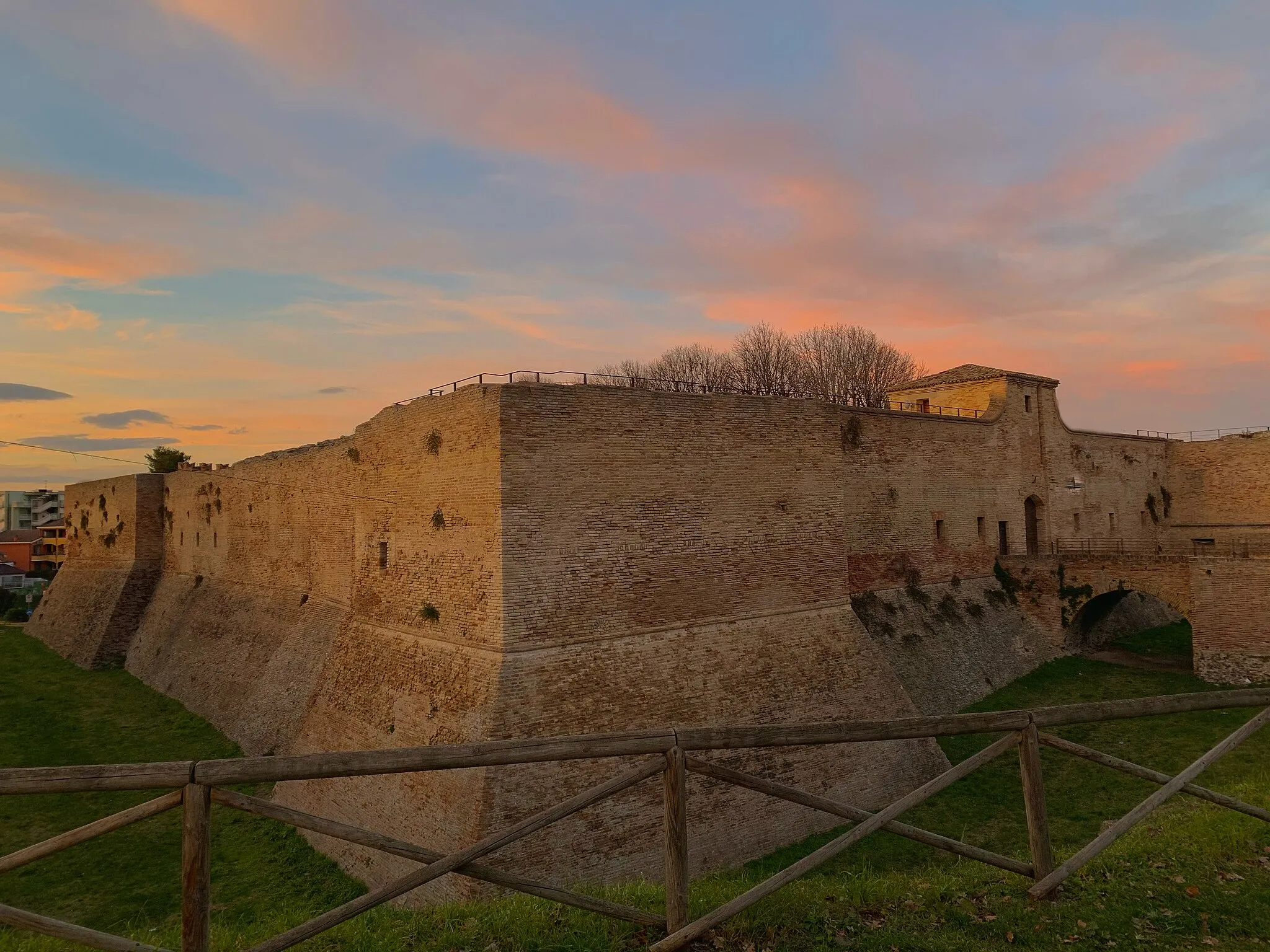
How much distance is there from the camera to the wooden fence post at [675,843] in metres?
4.16

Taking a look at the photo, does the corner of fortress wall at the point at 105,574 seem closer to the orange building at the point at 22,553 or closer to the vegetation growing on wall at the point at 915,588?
the vegetation growing on wall at the point at 915,588

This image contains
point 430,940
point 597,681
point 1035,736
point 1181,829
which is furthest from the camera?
point 597,681

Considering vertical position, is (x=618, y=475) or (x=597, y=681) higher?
(x=618, y=475)

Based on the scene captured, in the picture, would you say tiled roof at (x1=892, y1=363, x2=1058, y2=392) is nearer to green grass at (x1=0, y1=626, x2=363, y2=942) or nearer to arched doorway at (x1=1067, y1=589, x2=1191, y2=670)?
arched doorway at (x1=1067, y1=589, x2=1191, y2=670)

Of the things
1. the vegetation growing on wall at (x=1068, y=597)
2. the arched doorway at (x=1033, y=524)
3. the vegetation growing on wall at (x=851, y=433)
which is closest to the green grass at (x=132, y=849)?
the vegetation growing on wall at (x=851, y=433)

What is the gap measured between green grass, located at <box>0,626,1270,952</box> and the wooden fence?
0.33 meters

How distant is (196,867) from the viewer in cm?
372

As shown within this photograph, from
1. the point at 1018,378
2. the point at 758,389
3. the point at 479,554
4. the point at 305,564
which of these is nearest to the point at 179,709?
the point at 305,564

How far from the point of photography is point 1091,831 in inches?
467

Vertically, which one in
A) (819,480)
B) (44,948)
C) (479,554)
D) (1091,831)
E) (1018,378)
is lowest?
(1091,831)

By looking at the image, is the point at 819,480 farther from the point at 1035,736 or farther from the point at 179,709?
the point at 179,709

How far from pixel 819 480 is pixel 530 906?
11.2 m

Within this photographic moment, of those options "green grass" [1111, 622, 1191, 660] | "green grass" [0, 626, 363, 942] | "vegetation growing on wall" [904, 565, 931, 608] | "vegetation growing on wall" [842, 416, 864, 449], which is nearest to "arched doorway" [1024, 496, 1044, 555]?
"green grass" [1111, 622, 1191, 660]

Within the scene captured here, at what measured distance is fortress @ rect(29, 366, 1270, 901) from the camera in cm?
1119
